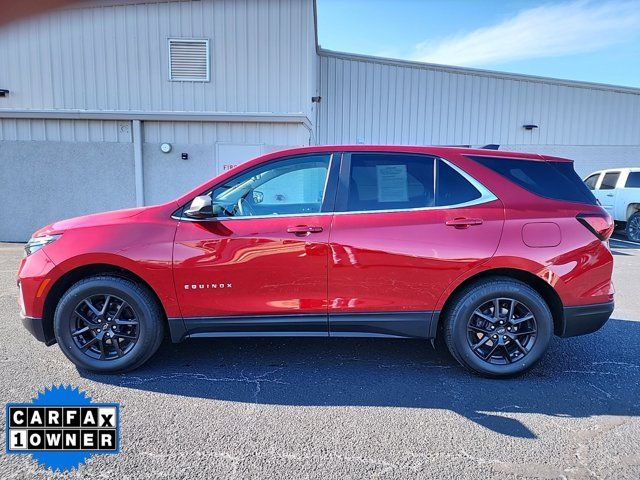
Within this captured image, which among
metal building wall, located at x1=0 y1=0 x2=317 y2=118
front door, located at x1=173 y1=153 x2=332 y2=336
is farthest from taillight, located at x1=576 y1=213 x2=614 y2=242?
metal building wall, located at x1=0 y1=0 x2=317 y2=118

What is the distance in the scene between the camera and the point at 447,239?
3.05 m

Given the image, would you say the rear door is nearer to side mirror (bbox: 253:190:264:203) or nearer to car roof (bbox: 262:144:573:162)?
car roof (bbox: 262:144:573:162)

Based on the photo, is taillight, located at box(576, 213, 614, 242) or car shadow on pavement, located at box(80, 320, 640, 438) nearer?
car shadow on pavement, located at box(80, 320, 640, 438)

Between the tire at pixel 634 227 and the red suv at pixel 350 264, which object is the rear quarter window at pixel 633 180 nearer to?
the tire at pixel 634 227

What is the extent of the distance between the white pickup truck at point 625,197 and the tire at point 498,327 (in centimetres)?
937

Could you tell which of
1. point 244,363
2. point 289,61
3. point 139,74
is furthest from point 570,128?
point 244,363

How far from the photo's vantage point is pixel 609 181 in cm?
1116

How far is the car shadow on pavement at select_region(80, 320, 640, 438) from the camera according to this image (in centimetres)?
285

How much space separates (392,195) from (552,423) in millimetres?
1905

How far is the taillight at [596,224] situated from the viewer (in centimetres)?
311

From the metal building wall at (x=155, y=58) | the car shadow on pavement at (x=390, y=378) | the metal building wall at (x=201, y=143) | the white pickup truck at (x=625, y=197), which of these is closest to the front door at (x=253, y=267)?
the car shadow on pavement at (x=390, y=378)

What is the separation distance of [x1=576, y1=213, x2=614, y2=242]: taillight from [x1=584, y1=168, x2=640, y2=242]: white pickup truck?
29.4ft

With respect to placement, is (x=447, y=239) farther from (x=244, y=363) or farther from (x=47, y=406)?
(x=47, y=406)

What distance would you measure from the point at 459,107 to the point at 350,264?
12.8 meters
